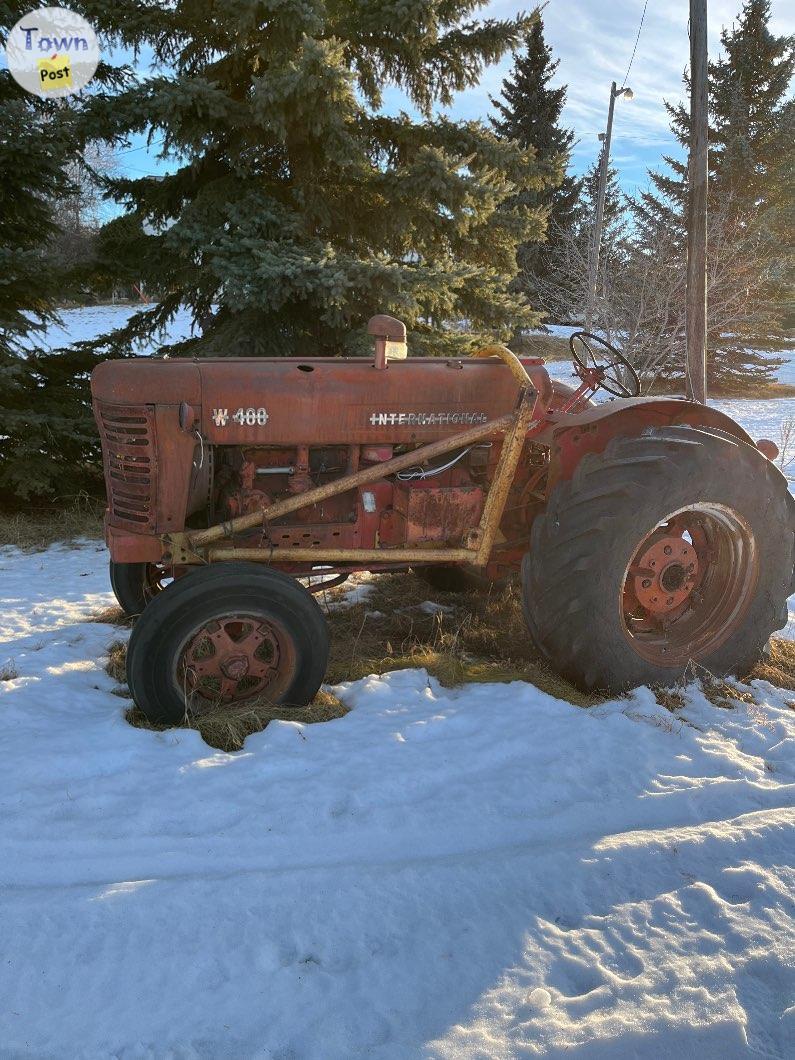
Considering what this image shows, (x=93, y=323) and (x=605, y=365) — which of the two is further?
(x=93, y=323)

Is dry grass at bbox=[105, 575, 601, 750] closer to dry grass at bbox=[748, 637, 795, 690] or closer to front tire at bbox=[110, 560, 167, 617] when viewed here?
front tire at bbox=[110, 560, 167, 617]

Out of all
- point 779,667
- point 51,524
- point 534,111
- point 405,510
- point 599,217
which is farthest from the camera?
point 534,111

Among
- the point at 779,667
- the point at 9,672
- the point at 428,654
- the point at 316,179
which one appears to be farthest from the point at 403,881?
the point at 316,179

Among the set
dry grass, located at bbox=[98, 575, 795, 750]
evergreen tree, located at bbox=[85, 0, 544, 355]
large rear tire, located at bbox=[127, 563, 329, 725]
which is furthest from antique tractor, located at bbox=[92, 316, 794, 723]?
evergreen tree, located at bbox=[85, 0, 544, 355]

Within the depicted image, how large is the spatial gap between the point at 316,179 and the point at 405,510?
5261 millimetres

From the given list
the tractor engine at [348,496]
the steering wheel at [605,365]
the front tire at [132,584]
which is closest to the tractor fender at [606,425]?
the steering wheel at [605,365]

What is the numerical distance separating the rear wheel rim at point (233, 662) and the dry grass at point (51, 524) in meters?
4.02

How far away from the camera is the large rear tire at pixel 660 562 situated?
352cm

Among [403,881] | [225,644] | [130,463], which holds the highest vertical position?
[130,463]

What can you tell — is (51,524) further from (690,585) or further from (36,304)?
(690,585)

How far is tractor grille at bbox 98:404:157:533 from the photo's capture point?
351 cm

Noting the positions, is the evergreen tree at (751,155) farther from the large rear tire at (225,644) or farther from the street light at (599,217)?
the large rear tire at (225,644)

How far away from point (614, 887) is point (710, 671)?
1730 millimetres

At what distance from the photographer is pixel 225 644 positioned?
133 inches
